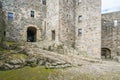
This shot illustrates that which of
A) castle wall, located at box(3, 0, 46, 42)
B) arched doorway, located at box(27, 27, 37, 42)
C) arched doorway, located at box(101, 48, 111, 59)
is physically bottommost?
arched doorway, located at box(101, 48, 111, 59)

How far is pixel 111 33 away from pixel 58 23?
11.8 meters

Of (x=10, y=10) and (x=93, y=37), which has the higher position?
(x=10, y=10)

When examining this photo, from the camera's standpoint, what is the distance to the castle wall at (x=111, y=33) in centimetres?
2788

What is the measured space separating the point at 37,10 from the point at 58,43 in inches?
250

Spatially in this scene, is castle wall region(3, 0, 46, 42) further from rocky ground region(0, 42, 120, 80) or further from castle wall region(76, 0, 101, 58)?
rocky ground region(0, 42, 120, 80)

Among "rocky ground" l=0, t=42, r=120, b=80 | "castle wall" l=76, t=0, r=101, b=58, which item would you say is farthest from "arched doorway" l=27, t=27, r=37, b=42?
"rocky ground" l=0, t=42, r=120, b=80

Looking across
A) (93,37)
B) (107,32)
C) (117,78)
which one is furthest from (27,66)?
(107,32)

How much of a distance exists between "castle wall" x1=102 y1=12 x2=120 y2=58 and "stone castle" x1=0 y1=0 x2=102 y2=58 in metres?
7.32

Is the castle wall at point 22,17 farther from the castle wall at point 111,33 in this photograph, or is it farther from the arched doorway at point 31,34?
the castle wall at point 111,33

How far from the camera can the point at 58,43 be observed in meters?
20.7

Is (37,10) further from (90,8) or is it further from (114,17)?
(114,17)

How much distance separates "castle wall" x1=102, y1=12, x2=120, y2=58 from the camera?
2788 centimetres

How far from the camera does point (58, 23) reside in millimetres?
21172

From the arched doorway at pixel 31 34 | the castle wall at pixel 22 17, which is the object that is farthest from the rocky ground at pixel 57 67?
the arched doorway at pixel 31 34
